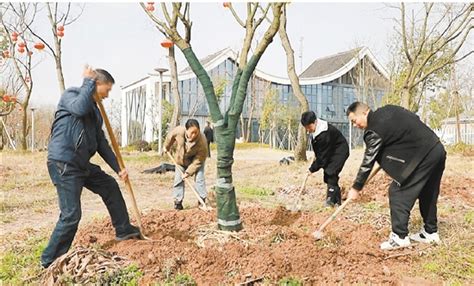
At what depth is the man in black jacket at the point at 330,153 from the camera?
6.46m

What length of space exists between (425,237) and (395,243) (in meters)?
0.50

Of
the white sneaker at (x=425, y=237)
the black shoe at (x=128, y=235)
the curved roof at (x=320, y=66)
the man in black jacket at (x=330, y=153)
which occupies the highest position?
the curved roof at (x=320, y=66)

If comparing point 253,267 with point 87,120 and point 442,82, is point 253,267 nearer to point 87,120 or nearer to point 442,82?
point 87,120

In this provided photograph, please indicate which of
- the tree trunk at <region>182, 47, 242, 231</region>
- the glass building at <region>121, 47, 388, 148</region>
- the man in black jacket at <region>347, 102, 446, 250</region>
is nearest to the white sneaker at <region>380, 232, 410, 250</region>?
the man in black jacket at <region>347, 102, 446, 250</region>

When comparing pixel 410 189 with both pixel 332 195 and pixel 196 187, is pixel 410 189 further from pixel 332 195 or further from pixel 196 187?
pixel 196 187

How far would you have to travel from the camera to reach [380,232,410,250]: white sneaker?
4114mm

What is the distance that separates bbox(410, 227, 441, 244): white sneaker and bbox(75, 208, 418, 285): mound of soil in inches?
15.9

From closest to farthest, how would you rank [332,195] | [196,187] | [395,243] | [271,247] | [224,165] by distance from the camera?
[271,247] < [395,243] < [224,165] < [196,187] < [332,195]

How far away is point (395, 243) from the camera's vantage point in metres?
4.13

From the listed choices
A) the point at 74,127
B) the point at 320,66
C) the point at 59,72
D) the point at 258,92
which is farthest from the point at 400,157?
the point at 320,66

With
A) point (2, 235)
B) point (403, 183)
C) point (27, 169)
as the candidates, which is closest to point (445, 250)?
point (403, 183)

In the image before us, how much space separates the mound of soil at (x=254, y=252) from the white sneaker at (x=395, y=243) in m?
0.08

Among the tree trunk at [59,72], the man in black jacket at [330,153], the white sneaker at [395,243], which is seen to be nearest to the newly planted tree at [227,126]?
the white sneaker at [395,243]

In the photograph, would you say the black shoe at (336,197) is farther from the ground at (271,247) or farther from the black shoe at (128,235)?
the black shoe at (128,235)
